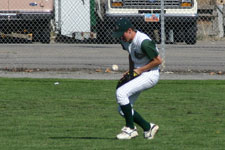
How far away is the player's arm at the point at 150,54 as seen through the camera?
27.2ft

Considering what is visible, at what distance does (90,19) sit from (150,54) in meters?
17.4

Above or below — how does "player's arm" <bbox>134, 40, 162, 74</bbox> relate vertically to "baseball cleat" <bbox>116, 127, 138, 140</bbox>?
above

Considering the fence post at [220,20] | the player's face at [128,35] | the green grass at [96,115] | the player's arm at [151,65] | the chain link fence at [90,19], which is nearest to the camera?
the green grass at [96,115]

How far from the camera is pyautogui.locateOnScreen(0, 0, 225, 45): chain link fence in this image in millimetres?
21844

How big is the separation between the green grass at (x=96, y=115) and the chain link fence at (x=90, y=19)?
19.2 feet

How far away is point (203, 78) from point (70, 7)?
10772 mm

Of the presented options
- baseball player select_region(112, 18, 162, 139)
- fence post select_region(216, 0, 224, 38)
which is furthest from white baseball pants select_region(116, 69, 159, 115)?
fence post select_region(216, 0, 224, 38)

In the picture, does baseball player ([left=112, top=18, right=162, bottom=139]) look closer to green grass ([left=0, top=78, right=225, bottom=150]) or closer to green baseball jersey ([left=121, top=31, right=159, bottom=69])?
green baseball jersey ([left=121, top=31, right=159, bottom=69])

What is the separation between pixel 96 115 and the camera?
10539mm

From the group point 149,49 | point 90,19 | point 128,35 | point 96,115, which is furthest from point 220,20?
point 149,49

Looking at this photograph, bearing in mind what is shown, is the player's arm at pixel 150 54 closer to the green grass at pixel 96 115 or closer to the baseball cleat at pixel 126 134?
the baseball cleat at pixel 126 134

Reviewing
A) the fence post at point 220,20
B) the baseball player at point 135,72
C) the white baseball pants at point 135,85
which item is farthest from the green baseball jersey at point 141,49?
the fence post at point 220,20

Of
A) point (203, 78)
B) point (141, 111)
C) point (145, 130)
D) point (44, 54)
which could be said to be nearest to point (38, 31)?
point (44, 54)

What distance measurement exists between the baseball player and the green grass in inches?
6.0
